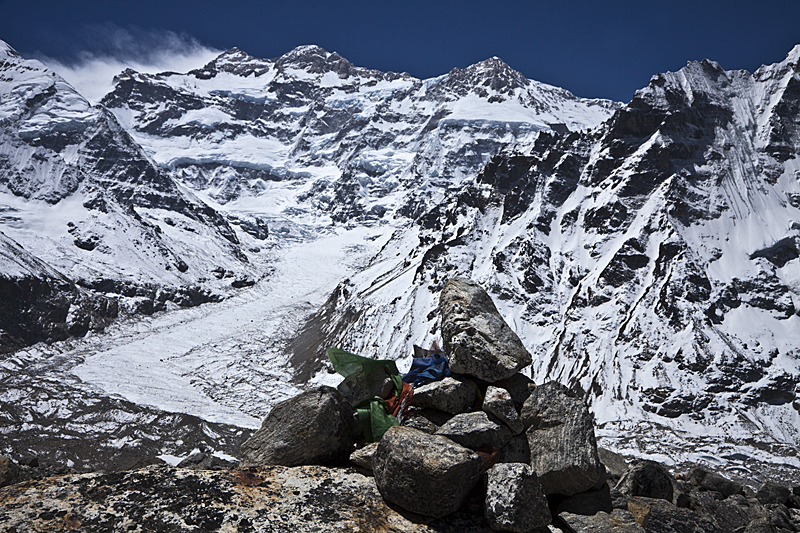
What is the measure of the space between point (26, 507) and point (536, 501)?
5953 millimetres

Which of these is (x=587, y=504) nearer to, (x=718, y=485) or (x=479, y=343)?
(x=479, y=343)

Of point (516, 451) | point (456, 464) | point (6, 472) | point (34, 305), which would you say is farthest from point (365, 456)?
point (34, 305)

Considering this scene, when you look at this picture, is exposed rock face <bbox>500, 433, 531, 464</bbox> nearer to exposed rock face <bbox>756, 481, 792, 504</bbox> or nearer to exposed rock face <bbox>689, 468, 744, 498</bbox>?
exposed rock face <bbox>689, 468, 744, 498</bbox>

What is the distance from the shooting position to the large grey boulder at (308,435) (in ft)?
25.7

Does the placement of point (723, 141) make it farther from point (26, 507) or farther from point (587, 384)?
point (26, 507)

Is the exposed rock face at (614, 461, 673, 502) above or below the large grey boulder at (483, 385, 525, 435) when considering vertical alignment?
below

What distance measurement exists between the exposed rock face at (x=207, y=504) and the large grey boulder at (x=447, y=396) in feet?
5.24

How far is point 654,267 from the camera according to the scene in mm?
123438

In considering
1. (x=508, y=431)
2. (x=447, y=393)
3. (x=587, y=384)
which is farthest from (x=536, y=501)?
Result: (x=587, y=384)

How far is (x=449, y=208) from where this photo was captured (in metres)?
190

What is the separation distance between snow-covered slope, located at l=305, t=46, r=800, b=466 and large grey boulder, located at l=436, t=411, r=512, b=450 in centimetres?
9288

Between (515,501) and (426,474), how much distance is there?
1.20m

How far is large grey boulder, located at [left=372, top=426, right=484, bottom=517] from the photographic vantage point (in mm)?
6602

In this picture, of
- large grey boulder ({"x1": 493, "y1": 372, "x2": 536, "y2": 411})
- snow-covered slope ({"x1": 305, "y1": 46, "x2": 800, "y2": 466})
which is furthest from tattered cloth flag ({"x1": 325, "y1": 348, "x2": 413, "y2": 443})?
snow-covered slope ({"x1": 305, "y1": 46, "x2": 800, "y2": 466})
